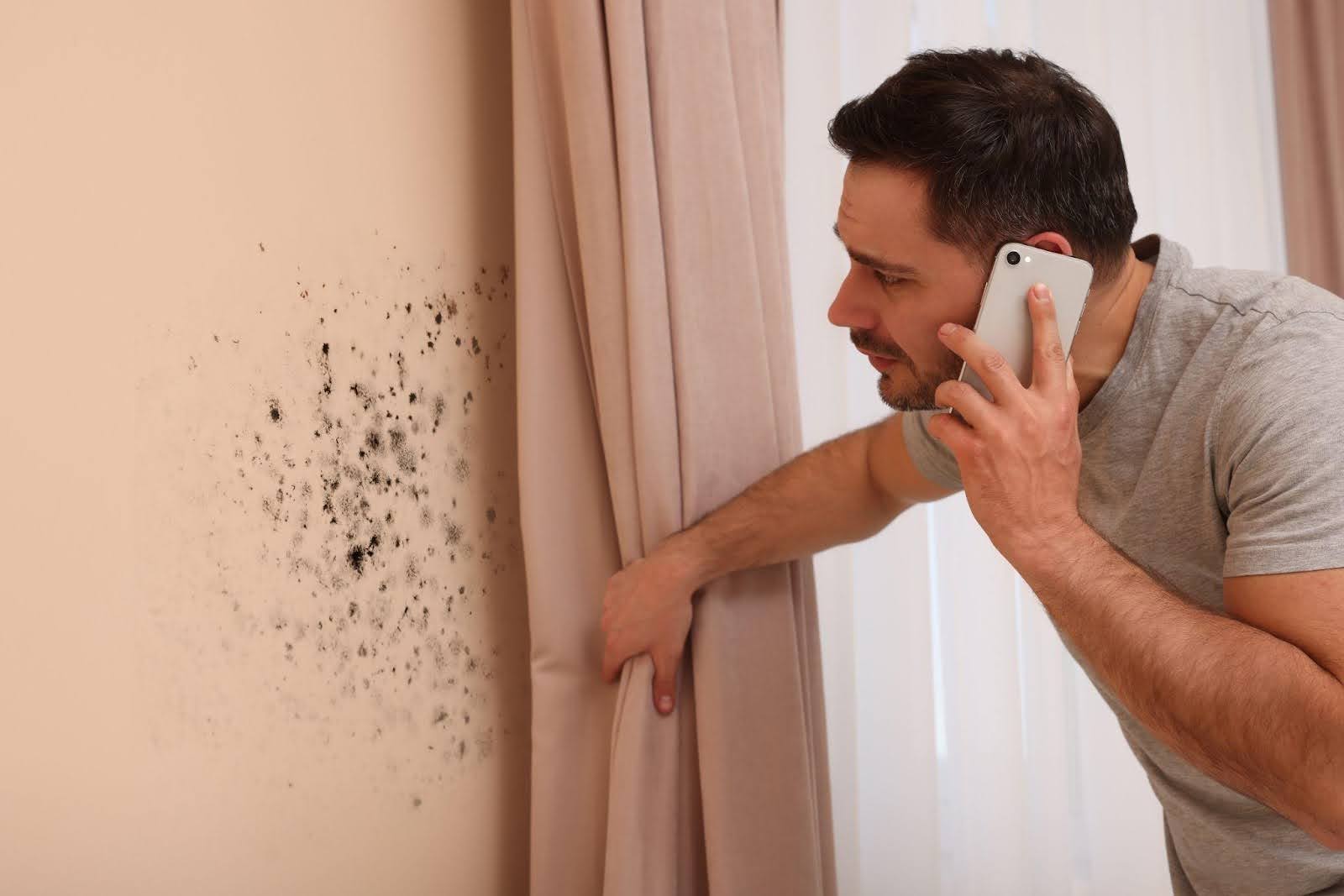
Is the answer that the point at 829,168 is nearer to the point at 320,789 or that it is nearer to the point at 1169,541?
the point at 1169,541

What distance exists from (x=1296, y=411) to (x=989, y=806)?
112cm

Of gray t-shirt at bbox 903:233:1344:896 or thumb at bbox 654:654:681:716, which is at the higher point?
gray t-shirt at bbox 903:233:1344:896

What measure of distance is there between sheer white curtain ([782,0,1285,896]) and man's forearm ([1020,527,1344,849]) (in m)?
0.79

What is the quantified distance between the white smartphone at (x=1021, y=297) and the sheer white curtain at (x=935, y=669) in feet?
2.17

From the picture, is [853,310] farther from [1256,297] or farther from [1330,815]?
[1330,815]

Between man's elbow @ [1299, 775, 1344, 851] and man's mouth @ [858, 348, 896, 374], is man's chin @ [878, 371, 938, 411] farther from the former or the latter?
man's elbow @ [1299, 775, 1344, 851]

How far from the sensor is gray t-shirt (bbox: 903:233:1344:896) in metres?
0.99

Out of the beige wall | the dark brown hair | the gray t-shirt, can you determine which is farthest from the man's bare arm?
the dark brown hair

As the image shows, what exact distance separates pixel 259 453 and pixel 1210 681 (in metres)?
1.01

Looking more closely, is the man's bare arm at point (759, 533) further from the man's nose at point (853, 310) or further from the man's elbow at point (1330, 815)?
the man's elbow at point (1330, 815)

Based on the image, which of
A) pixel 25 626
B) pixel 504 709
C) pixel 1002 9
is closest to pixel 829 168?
pixel 1002 9

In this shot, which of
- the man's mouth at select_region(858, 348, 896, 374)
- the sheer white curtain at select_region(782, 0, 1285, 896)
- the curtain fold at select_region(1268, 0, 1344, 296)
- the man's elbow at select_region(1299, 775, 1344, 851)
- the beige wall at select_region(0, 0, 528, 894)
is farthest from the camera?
the curtain fold at select_region(1268, 0, 1344, 296)

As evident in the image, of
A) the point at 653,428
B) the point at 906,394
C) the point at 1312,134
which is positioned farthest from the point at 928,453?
the point at 1312,134

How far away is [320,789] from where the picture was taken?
4.40 feet
